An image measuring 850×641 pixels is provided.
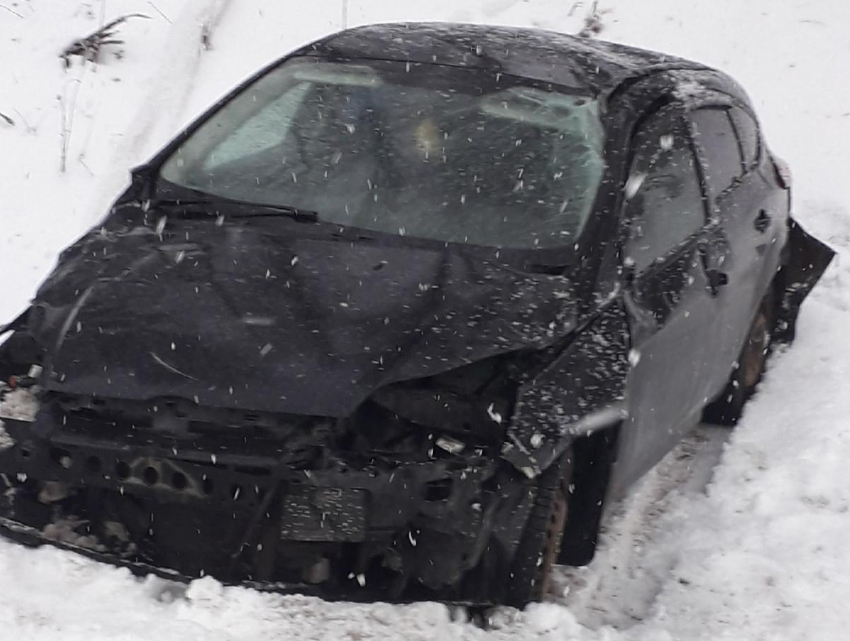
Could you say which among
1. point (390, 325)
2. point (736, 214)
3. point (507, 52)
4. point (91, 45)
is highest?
point (507, 52)

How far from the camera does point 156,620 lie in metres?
3.42

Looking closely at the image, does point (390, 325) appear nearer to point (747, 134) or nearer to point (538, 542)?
point (538, 542)

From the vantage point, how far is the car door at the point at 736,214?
17.2 feet

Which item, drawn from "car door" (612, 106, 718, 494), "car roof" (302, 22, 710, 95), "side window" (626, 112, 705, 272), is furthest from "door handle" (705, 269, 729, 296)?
"car roof" (302, 22, 710, 95)

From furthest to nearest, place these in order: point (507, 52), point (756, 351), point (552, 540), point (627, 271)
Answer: point (756, 351), point (507, 52), point (627, 271), point (552, 540)

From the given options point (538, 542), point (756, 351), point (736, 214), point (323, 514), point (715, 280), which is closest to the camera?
point (323, 514)

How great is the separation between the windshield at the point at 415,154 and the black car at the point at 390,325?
12 mm

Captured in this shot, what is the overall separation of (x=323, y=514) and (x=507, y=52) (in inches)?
93.2

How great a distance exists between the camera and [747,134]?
6.00 meters

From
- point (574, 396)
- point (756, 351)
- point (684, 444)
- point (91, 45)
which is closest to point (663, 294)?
point (574, 396)

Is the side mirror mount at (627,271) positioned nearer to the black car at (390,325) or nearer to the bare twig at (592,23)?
the black car at (390,325)

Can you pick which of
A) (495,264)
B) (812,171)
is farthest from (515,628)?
(812,171)

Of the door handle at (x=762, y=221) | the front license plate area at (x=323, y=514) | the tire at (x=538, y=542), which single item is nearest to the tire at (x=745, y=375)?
the door handle at (x=762, y=221)

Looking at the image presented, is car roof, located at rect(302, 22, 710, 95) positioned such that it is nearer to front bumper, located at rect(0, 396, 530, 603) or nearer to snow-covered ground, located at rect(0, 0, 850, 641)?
snow-covered ground, located at rect(0, 0, 850, 641)
